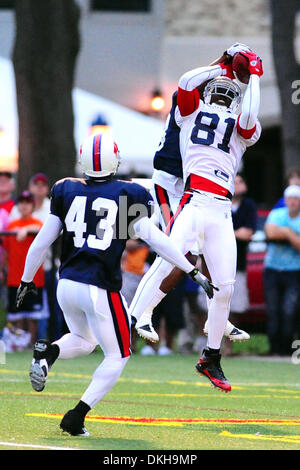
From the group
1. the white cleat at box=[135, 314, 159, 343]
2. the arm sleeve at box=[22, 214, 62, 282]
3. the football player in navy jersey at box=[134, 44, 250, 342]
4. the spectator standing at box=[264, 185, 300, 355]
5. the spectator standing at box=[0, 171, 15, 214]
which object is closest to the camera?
the arm sleeve at box=[22, 214, 62, 282]

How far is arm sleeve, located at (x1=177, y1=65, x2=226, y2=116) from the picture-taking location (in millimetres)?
9266

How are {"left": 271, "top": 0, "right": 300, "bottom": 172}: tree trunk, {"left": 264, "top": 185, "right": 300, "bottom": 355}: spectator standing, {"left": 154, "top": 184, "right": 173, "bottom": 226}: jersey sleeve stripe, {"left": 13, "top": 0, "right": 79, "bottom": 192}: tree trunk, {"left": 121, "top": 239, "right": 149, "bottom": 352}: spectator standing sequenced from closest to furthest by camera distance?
{"left": 154, "top": 184, "right": 173, "bottom": 226}: jersey sleeve stripe → {"left": 264, "top": 185, "right": 300, "bottom": 355}: spectator standing → {"left": 121, "top": 239, "right": 149, "bottom": 352}: spectator standing → {"left": 271, "top": 0, "right": 300, "bottom": 172}: tree trunk → {"left": 13, "top": 0, "right": 79, "bottom": 192}: tree trunk

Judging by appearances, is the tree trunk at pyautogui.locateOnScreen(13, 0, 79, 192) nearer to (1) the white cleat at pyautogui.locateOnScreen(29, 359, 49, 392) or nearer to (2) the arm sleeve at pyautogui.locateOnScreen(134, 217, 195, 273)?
(2) the arm sleeve at pyautogui.locateOnScreen(134, 217, 195, 273)

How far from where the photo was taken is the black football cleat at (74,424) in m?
7.65

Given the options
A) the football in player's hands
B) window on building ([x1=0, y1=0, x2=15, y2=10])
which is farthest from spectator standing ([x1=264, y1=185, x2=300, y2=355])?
window on building ([x1=0, y1=0, x2=15, y2=10])

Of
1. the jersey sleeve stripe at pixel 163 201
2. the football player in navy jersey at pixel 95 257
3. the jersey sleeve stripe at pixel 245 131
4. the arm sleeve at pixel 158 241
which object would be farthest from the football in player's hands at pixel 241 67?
the arm sleeve at pixel 158 241

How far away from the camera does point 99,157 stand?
7852mm

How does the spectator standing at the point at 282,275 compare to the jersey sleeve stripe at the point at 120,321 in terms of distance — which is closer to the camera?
the jersey sleeve stripe at the point at 120,321

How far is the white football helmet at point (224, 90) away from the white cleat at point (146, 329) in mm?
1748

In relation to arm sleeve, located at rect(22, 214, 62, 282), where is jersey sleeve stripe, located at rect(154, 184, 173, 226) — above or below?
below

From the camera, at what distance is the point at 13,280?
1530 centimetres

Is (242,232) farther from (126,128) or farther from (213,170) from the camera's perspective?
(126,128)

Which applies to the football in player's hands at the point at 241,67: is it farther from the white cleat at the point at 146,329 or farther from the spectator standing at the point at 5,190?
the spectator standing at the point at 5,190

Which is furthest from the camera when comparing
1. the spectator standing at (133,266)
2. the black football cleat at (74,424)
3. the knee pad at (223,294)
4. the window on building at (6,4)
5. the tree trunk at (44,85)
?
the window on building at (6,4)
